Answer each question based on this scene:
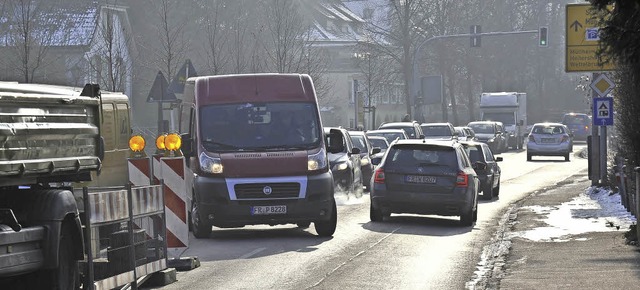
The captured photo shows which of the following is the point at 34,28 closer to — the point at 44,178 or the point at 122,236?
the point at 122,236

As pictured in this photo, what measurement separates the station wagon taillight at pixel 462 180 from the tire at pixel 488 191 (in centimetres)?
887

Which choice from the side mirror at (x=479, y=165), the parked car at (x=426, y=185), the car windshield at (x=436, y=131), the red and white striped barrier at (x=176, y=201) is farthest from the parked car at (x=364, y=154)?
the red and white striped barrier at (x=176, y=201)

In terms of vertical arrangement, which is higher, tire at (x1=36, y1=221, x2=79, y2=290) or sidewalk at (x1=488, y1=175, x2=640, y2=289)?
tire at (x1=36, y1=221, x2=79, y2=290)

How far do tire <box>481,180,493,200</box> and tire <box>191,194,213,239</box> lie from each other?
494 inches

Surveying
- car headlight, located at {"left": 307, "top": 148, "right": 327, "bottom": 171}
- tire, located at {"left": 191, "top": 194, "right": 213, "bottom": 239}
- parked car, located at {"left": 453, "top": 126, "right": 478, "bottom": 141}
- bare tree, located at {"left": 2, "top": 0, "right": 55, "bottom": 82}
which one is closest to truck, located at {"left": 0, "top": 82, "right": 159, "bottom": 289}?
tire, located at {"left": 191, "top": 194, "right": 213, "bottom": 239}

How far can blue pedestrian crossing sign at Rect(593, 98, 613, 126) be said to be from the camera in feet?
107

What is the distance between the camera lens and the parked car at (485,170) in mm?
31750

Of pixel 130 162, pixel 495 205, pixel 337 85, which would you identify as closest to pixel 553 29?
pixel 337 85

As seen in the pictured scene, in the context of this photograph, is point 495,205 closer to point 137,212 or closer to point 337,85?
point 137,212

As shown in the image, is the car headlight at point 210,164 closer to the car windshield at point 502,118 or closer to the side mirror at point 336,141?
the side mirror at point 336,141

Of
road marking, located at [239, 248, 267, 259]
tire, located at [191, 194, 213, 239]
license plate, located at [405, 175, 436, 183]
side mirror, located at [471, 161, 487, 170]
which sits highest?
license plate, located at [405, 175, 436, 183]

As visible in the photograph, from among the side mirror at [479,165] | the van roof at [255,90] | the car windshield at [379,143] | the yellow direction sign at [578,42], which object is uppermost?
the yellow direction sign at [578,42]

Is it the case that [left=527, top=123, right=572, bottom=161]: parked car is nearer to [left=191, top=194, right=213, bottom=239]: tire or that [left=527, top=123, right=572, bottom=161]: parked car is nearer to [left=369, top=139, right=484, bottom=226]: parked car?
[left=369, top=139, right=484, bottom=226]: parked car

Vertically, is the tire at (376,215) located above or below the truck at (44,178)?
below
